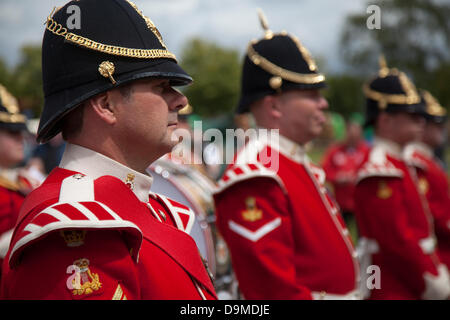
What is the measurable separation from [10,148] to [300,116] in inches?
103

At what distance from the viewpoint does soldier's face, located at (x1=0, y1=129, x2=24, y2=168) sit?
4.48m

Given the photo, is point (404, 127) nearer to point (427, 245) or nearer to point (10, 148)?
point (427, 245)

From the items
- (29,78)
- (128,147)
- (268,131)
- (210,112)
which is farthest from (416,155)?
(210,112)

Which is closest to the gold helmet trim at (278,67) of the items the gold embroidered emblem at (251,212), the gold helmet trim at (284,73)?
the gold helmet trim at (284,73)

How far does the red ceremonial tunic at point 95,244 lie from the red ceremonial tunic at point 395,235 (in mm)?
2905

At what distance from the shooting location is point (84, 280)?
152cm

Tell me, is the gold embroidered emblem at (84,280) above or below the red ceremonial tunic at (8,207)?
above

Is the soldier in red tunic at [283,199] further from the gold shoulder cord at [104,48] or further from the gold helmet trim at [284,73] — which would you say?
the gold shoulder cord at [104,48]

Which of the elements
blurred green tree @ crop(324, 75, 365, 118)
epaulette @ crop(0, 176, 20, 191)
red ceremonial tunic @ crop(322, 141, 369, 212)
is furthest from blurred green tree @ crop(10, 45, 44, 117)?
blurred green tree @ crop(324, 75, 365, 118)

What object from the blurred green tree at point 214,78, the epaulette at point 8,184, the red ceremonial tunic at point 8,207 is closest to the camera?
the red ceremonial tunic at point 8,207

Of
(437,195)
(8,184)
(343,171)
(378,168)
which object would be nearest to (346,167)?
(343,171)

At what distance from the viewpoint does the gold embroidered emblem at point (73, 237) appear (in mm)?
1536
